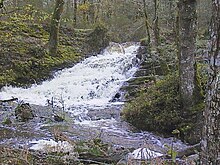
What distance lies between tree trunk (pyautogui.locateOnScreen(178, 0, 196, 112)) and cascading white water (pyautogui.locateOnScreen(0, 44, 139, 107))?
4488 millimetres

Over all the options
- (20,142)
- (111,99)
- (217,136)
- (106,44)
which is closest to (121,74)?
(111,99)

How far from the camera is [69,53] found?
→ 1864 cm

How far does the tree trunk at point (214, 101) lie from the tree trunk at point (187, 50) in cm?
498

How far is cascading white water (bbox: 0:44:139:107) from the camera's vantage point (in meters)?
12.9

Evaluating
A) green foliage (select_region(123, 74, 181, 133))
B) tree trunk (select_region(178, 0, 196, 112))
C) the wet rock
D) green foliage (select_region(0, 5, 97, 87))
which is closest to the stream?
the wet rock

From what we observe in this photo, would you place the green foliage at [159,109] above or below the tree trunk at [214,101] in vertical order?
below

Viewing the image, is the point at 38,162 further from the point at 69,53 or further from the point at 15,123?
the point at 69,53

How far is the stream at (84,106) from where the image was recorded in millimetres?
7727

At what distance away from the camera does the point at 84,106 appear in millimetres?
11445

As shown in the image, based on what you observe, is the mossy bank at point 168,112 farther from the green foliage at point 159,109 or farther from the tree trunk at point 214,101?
the tree trunk at point 214,101

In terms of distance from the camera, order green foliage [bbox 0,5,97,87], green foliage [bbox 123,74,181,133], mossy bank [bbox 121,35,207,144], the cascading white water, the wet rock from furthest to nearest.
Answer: green foliage [bbox 0,5,97,87], the cascading white water, the wet rock, green foliage [bbox 123,74,181,133], mossy bank [bbox 121,35,207,144]

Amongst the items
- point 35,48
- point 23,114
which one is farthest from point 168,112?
point 35,48

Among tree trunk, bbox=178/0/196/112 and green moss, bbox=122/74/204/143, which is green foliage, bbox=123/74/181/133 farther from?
tree trunk, bbox=178/0/196/112

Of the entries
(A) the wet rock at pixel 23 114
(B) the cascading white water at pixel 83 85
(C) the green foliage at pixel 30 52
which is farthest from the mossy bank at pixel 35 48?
(A) the wet rock at pixel 23 114
